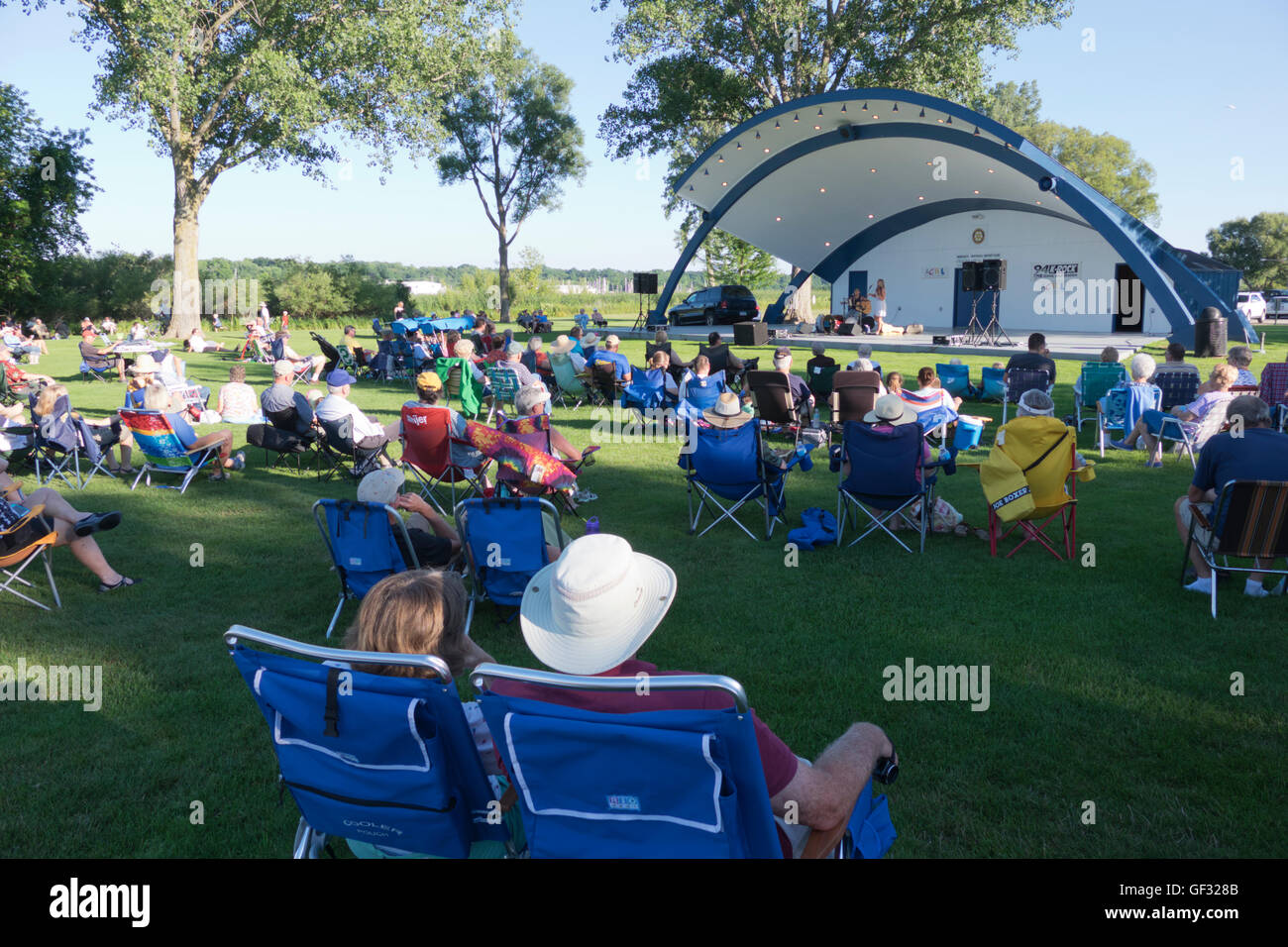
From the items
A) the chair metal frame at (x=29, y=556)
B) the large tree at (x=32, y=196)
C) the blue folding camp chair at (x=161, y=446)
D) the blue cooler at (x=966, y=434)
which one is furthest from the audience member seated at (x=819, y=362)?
the large tree at (x=32, y=196)

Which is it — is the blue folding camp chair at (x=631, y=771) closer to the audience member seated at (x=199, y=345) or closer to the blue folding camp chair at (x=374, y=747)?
the blue folding camp chair at (x=374, y=747)

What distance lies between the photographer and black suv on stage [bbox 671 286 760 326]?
30531 millimetres

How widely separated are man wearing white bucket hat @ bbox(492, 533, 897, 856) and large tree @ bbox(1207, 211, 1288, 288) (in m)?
60.0

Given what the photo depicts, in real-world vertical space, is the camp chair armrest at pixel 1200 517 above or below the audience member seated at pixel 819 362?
below

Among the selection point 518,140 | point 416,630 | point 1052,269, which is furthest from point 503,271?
point 416,630

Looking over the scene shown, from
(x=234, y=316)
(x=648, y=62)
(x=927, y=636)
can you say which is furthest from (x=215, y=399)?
(x=234, y=316)

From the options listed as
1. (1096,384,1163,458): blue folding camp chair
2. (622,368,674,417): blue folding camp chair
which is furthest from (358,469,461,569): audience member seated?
(1096,384,1163,458): blue folding camp chair

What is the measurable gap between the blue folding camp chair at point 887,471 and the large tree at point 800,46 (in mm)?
24485

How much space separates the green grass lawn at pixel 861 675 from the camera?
3.01 metres

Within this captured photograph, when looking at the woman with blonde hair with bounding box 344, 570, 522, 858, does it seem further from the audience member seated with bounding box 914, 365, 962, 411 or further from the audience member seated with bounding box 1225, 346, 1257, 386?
the audience member seated with bounding box 1225, 346, 1257, 386
